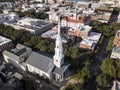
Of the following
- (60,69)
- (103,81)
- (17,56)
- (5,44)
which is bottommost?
(103,81)

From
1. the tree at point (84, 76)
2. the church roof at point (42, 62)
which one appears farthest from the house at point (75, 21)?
the tree at point (84, 76)

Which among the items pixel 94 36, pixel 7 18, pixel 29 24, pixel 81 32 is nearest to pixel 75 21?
pixel 81 32

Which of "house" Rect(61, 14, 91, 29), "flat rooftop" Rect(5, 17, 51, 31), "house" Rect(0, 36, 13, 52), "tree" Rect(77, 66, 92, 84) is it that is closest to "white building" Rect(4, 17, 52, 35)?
"flat rooftop" Rect(5, 17, 51, 31)

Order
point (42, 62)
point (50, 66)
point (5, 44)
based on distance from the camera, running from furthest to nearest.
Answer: point (5, 44)
point (42, 62)
point (50, 66)

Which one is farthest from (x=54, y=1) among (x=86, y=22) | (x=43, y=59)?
(x=43, y=59)

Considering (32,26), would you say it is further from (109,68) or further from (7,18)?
(109,68)

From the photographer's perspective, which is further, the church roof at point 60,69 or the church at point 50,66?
the church roof at point 60,69

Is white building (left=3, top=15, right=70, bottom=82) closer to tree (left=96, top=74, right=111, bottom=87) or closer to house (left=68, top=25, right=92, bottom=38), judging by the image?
tree (left=96, top=74, right=111, bottom=87)

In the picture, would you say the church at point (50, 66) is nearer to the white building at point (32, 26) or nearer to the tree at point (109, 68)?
the tree at point (109, 68)

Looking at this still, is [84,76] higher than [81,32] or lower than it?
lower

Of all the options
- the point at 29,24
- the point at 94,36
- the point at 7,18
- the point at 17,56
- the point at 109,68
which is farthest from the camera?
the point at 7,18
